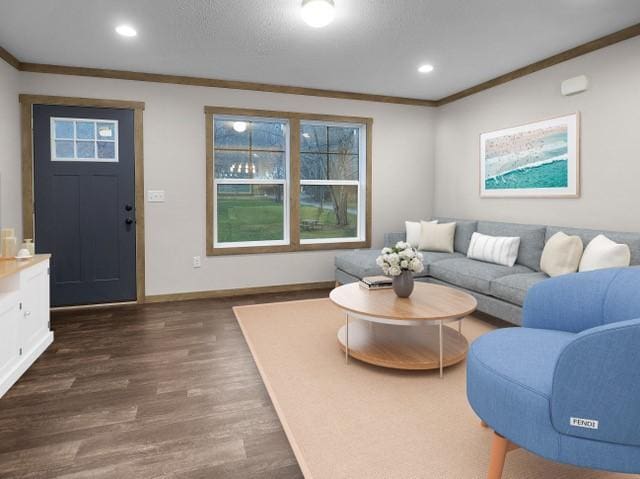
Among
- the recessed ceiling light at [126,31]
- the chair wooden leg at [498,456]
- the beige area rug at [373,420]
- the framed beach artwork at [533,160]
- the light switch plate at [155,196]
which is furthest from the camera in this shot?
the light switch plate at [155,196]

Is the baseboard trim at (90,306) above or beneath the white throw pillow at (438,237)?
beneath

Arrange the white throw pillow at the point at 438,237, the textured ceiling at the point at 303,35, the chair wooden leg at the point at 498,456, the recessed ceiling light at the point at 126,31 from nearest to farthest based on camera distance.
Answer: the chair wooden leg at the point at 498,456
the textured ceiling at the point at 303,35
the recessed ceiling light at the point at 126,31
the white throw pillow at the point at 438,237

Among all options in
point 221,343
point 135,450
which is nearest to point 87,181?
point 221,343

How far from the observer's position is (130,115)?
175 inches

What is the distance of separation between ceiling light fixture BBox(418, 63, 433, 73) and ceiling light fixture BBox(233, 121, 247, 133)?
82.0 inches

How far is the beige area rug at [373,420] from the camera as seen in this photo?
1.74 meters

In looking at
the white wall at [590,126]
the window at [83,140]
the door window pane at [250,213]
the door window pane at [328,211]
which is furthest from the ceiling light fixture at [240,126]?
the white wall at [590,126]

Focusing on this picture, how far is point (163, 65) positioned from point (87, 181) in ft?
4.64

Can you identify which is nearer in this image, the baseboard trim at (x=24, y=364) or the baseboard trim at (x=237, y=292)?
the baseboard trim at (x=24, y=364)

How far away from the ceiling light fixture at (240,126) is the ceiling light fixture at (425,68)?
208 cm

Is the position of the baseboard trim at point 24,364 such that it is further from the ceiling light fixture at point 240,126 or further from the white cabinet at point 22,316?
the ceiling light fixture at point 240,126

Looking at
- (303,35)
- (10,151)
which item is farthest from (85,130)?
(303,35)

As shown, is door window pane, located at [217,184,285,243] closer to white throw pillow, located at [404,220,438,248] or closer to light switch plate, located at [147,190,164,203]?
light switch plate, located at [147,190,164,203]

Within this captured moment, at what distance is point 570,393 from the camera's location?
1329 millimetres
